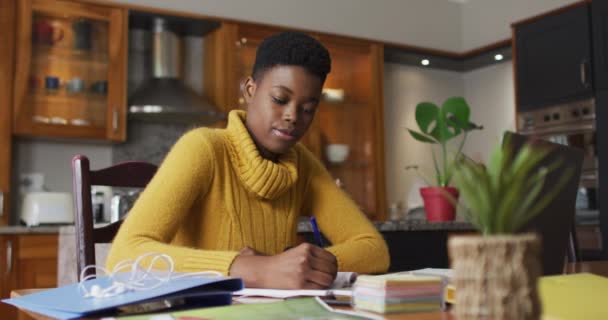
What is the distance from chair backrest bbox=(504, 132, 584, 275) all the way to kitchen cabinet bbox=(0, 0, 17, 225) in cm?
319

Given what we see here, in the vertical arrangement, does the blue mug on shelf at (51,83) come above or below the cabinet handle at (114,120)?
above

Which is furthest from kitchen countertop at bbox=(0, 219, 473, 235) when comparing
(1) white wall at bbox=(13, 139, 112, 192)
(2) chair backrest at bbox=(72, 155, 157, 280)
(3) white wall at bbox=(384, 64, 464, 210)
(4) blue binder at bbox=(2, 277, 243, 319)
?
(3) white wall at bbox=(384, 64, 464, 210)

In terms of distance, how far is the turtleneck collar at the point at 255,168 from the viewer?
1.30 m

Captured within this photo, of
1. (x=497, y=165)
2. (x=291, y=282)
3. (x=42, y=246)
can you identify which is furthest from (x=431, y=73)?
(x=497, y=165)

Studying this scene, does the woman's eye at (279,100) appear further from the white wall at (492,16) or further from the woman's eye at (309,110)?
the white wall at (492,16)

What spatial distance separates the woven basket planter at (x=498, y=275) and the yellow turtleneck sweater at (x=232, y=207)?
75 cm

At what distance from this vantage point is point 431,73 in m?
5.47

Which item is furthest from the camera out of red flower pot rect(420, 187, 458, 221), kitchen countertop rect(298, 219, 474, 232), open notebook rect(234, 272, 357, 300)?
red flower pot rect(420, 187, 458, 221)

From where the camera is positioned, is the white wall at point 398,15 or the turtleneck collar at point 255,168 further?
the white wall at point 398,15

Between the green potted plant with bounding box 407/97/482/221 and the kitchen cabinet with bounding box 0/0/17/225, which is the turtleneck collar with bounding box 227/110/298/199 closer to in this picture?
the green potted plant with bounding box 407/97/482/221

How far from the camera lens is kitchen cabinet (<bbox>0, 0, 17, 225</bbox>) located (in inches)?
135

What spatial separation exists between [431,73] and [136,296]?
5026 mm

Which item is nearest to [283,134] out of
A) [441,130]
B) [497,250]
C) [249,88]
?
[249,88]

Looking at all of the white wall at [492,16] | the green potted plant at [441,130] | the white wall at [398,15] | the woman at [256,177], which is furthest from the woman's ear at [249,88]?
the white wall at [492,16]
